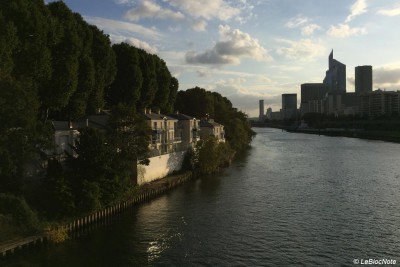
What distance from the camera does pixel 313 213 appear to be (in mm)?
38406

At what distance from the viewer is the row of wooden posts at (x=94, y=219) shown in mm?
27211

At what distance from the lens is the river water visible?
2703cm

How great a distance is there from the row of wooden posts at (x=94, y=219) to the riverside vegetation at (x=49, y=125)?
2.39 ft

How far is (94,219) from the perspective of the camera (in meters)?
34.9

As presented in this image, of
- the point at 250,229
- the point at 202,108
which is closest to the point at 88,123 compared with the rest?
the point at 250,229

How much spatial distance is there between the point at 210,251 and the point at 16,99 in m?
17.4

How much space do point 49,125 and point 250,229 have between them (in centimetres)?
1947

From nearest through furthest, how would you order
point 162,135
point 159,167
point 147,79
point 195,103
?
1. point 159,167
2. point 162,135
3. point 147,79
4. point 195,103

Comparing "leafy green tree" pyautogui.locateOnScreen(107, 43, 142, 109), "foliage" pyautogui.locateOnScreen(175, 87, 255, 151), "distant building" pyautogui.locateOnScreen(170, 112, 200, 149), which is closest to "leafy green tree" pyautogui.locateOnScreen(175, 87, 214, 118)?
"foliage" pyautogui.locateOnScreen(175, 87, 255, 151)

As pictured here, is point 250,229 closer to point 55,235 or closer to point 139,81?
point 55,235

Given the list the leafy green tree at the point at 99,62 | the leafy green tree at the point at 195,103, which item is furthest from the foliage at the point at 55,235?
the leafy green tree at the point at 195,103

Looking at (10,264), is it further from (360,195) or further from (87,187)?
(360,195)

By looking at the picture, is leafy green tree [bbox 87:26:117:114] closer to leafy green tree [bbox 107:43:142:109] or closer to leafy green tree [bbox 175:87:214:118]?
leafy green tree [bbox 107:43:142:109]

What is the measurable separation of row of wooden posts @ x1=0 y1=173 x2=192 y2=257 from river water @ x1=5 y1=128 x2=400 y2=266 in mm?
844
